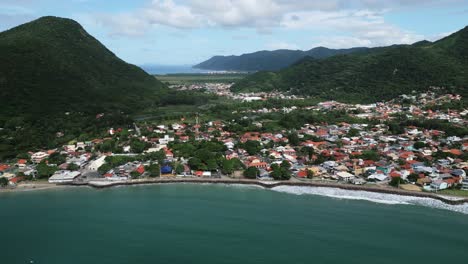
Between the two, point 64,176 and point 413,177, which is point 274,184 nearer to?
point 413,177

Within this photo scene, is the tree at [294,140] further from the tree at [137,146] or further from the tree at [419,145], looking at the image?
the tree at [137,146]

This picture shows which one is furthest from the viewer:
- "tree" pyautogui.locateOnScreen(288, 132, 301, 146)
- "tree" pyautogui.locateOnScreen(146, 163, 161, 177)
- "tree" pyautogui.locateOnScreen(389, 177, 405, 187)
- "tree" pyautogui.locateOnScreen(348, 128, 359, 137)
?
"tree" pyautogui.locateOnScreen(348, 128, 359, 137)

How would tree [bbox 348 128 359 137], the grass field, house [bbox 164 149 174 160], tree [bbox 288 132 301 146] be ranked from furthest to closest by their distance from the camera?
the grass field < tree [bbox 348 128 359 137] < tree [bbox 288 132 301 146] < house [bbox 164 149 174 160]

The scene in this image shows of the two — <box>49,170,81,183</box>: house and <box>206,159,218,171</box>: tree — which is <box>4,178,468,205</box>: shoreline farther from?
<box>206,159,218,171</box>: tree

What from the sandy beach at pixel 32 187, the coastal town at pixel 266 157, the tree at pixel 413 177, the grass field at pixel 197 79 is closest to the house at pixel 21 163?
the coastal town at pixel 266 157

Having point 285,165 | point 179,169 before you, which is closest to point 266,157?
point 285,165

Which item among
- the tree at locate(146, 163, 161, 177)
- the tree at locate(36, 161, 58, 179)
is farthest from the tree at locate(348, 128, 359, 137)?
the tree at locate(36, 161, 58, 179)
